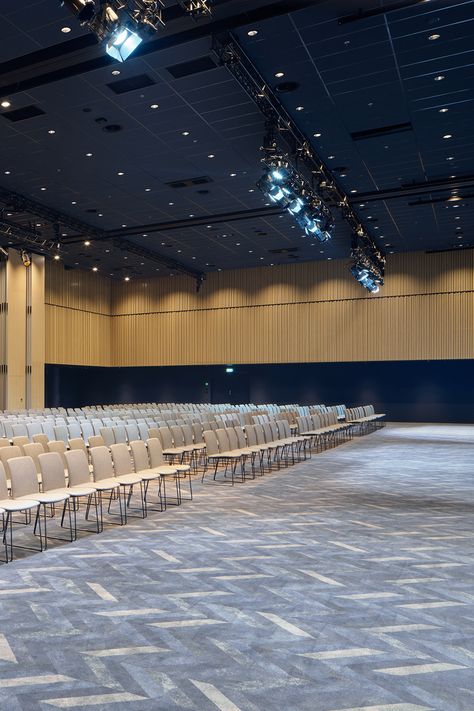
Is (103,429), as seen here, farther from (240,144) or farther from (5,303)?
(5,303)

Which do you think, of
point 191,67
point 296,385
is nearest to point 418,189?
point 191,67

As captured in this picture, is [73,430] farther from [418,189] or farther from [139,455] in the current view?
[418,189]

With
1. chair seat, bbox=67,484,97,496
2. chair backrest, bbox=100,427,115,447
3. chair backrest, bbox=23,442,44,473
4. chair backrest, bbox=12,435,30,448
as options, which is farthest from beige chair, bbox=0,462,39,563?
chair backrest, bbox=100,427,115,447

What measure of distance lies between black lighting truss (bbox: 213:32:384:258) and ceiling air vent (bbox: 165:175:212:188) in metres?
2.51

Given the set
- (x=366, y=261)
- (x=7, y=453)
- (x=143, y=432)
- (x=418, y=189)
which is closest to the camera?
(x=7, y=453)

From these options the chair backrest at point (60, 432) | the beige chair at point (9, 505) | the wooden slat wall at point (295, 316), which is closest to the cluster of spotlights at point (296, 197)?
the chair backrest at point (60, 432)

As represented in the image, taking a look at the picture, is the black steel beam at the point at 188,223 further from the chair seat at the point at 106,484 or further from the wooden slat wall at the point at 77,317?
the chair seat at the point at 106,484

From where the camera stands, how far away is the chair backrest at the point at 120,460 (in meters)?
7.18

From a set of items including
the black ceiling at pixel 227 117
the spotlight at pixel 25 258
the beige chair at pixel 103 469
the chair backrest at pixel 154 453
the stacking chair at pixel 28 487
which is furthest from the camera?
the spotlight at pixel 25 258

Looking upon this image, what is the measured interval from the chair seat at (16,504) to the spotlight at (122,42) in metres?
4.93

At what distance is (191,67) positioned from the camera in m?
9.20

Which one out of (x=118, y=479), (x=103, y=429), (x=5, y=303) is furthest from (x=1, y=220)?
(x=118, y=479)

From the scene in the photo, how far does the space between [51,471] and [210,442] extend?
13.0 ft

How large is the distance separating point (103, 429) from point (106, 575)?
16.3 feet
